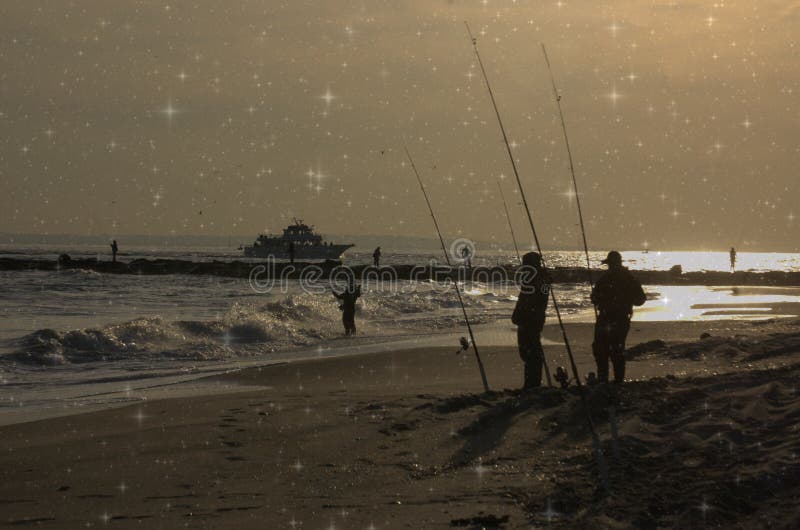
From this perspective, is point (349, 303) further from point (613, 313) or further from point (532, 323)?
point (613, 313)

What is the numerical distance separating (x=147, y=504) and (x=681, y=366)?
752cm

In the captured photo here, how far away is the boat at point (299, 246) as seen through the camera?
318 ft

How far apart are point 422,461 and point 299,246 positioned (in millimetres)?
92022

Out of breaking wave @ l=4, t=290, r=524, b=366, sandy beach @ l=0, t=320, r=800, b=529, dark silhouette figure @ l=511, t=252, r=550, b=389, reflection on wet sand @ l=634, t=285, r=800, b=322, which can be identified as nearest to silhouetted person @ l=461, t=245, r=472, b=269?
reflection on wet sand @ l=634, t=285, r=800, b=322

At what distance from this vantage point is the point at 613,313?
902cm

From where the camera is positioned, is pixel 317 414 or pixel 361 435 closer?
pixel 361 435

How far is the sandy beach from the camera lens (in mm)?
4770

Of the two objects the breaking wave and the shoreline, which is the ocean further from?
the shoreline

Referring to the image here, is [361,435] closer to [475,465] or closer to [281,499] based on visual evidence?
[475,465]

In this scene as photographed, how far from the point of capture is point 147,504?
515 centimetres

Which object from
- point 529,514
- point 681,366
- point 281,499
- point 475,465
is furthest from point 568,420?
point 681,366

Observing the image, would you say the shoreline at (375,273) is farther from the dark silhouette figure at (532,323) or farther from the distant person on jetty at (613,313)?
the distant person on jetty at (613,313)

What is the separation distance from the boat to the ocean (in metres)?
60.2

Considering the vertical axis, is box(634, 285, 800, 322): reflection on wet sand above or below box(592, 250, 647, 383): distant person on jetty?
below
